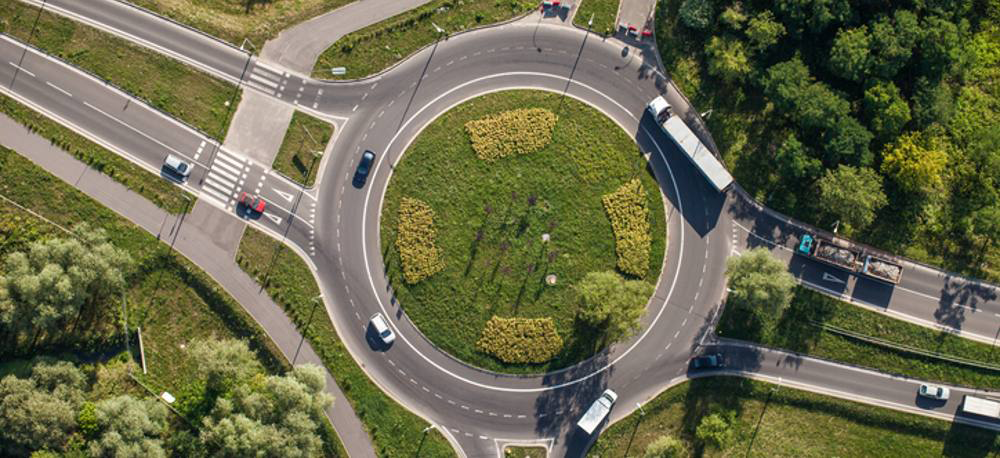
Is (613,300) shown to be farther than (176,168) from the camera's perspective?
No

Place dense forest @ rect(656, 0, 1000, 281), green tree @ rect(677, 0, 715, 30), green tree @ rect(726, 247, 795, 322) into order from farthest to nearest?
green tree @ rect(677, 0, 715, 30)
dense forest @ rect(656, 0, 1000, 281)
green tree @ rect(726, 247, 795, 322)

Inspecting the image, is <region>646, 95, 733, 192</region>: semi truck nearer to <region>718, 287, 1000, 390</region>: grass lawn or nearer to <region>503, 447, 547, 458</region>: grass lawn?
<region>718, 287, 1000, 390</region>: grass lawn

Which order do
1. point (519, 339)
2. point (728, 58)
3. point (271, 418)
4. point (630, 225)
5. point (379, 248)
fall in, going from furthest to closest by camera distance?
point (379, 248)
point (630, 225)
point (519, 339)
point (728, 58)
point (271, 418)

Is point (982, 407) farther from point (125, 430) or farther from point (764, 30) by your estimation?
point (125, 430)

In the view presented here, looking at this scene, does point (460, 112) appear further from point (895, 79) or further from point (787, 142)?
point (895, 79)

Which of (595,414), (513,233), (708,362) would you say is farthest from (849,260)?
(513,233)

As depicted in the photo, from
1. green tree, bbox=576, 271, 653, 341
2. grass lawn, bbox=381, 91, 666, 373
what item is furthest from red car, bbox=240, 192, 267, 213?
green tree, bbox=576, 271, 653, 341
